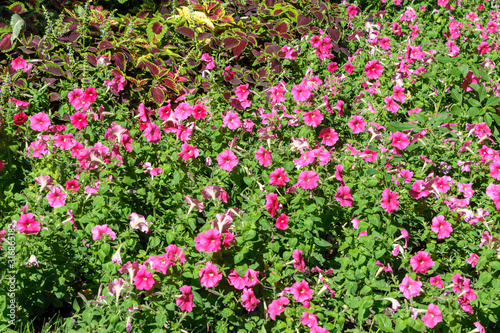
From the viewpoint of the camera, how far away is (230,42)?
13.8ft

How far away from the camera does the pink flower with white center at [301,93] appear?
9.98ft

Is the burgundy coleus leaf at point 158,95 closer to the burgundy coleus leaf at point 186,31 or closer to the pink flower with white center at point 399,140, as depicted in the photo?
the burgundy coleus leaf at point 186,31

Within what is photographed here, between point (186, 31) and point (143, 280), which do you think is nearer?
point (143, 280)

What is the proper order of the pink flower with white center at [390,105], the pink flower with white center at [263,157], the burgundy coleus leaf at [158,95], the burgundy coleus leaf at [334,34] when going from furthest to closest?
1. the burgundy coleus leaf at [334,34]
2. the burgundy coleus leaf at [158,95]
3. the pink flower with white center at [390,105]
4. the pink flower with white center at [263,157]

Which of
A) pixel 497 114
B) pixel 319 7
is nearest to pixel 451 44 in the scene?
pixel 497 114

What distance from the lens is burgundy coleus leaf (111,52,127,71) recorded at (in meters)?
3.83

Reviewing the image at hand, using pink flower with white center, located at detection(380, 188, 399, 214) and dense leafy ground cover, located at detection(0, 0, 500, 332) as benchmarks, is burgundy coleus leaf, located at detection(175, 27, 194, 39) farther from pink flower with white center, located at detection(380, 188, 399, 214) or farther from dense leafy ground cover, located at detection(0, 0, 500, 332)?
pink flower with white center, located at detection(380, 188, 399, 214)

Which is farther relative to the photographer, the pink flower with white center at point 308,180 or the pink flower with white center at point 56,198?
the pink flower with white center at point 56,198

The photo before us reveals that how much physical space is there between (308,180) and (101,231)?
108 centimetres

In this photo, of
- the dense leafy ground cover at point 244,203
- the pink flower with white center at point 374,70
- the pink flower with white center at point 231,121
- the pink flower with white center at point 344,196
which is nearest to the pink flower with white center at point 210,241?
the dense leafy ground cover at point 244,203

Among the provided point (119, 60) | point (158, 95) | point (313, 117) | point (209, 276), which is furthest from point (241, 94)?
point (209, 276)

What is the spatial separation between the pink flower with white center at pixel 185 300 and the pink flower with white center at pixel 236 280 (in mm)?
207

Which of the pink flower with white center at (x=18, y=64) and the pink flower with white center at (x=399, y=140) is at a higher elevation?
the pink flower with white center at (x=399, y=140)

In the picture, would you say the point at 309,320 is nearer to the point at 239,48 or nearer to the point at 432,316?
the point at 432,316
